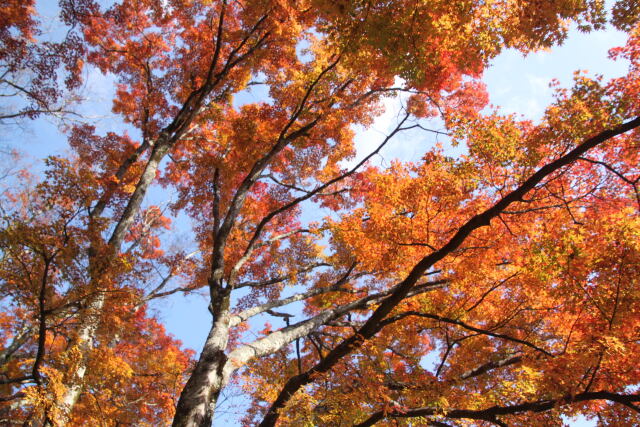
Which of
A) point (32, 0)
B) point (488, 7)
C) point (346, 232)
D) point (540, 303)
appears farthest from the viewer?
point (32, 0)

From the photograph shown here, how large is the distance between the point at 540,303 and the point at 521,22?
5.15 metres

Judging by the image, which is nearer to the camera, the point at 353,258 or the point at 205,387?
the point at 205,387

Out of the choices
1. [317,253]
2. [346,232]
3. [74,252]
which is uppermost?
[317,253]

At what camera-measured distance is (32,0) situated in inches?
354

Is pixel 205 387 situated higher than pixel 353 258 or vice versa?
pixel 353 258

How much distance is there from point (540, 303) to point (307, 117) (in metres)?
6.61

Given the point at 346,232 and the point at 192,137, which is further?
the point at 192,137

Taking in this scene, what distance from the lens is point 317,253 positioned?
10031 mm

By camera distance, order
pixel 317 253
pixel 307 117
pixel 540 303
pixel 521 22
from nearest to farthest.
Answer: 1. pixel 521 22
2. pixel 540 303
3. pixel 307 117
4. pixel 317 253

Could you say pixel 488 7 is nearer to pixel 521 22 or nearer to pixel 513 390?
pixel 521 22

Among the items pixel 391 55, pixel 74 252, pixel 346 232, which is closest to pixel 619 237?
pixel 391 55

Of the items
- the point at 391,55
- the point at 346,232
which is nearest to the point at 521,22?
the point at 391,55

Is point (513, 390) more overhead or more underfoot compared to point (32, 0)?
Answer: more underfoot

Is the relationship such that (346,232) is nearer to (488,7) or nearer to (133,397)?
(488,7)
